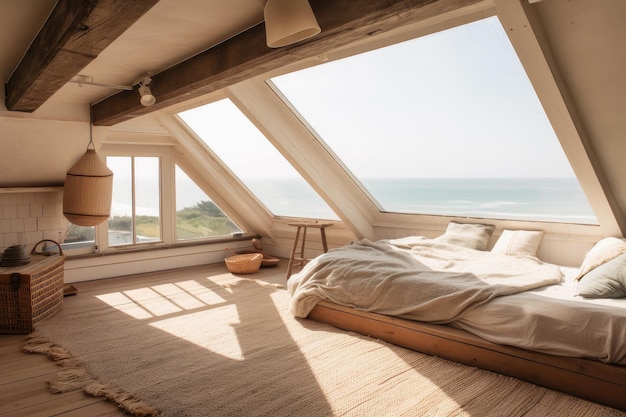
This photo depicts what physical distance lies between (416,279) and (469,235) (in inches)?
50.0

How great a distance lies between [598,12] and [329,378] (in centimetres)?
239

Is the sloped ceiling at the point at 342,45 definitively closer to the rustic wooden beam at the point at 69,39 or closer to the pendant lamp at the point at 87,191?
the rustic wooden beam at the point at 69,39

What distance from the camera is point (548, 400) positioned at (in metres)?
2.43

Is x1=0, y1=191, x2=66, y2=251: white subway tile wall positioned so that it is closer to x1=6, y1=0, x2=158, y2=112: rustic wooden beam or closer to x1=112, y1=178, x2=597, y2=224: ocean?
x1=112, y1=178, x2=597, y2=224: ocean

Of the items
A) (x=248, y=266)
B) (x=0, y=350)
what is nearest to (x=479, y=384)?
(x=0, y=350)

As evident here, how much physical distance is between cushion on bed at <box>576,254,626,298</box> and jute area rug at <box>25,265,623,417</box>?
0.74 m

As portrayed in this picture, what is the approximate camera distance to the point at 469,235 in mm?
4359

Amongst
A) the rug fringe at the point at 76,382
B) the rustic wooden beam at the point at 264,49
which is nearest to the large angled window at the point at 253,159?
the rustic wooden beam at the point at 264,49

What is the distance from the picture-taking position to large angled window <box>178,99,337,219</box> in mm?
5125

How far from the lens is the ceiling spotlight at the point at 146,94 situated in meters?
3.58

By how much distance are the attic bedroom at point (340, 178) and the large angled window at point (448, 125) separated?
20 mm

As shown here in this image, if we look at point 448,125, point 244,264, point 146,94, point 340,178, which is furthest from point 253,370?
point 244,264

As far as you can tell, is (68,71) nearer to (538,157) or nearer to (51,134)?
(51,134)

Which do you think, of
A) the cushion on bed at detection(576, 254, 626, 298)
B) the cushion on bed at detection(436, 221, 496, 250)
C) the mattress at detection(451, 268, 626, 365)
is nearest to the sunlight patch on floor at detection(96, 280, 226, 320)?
the cushion on bed at detection(436, 221, 496, 250)
